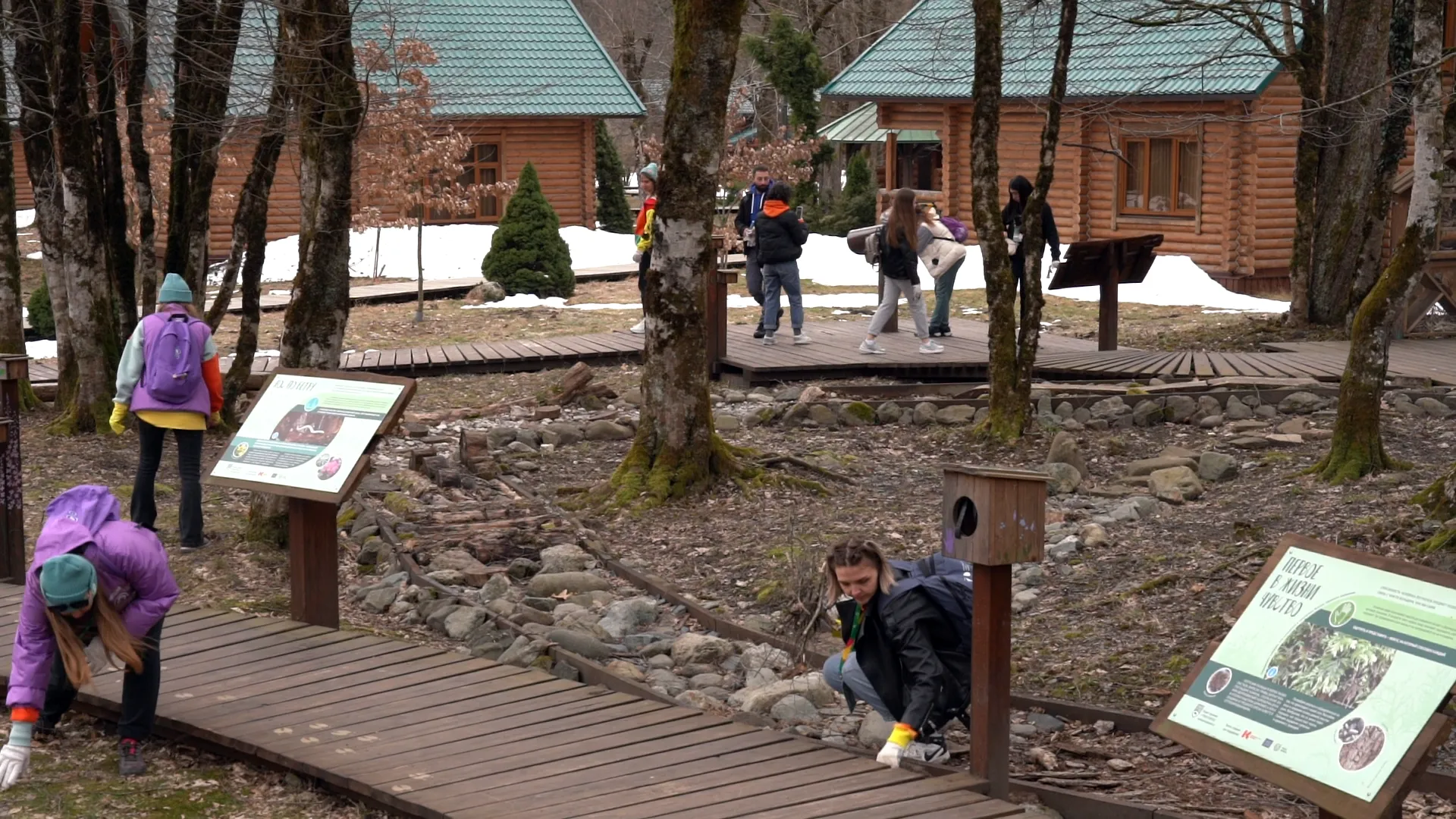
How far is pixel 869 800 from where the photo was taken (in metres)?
4.77

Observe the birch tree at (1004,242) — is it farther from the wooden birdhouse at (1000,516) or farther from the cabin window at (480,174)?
A: the cabin window at (480,174)

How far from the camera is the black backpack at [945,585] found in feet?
17.7

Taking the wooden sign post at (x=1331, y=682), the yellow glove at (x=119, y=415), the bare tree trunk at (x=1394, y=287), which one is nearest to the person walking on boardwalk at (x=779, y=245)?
the bare tree trunk at (x=1394, y=287)

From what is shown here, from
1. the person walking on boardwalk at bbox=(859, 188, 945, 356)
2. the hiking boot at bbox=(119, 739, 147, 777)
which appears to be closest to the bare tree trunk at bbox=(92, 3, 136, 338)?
the person walking on boardwalk at bbox=(859, 188, 945, 356)

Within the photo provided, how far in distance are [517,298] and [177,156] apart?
12208 millimetres

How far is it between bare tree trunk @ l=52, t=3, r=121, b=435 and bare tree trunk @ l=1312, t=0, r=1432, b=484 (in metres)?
8.98

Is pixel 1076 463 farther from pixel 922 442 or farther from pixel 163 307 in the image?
pixel 163 307

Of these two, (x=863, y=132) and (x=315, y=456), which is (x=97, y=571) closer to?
(x=315, y=456)

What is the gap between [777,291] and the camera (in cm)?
1552

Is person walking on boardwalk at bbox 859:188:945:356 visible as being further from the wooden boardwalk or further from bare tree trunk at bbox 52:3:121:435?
the wooden boardwalk

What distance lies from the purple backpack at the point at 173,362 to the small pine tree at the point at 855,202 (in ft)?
82.5

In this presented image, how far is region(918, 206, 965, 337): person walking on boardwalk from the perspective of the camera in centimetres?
1545

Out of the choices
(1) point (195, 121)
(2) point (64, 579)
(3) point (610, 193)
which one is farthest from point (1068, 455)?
(3) point (610, 193)

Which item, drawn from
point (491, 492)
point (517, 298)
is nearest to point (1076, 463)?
point (491, 492)
